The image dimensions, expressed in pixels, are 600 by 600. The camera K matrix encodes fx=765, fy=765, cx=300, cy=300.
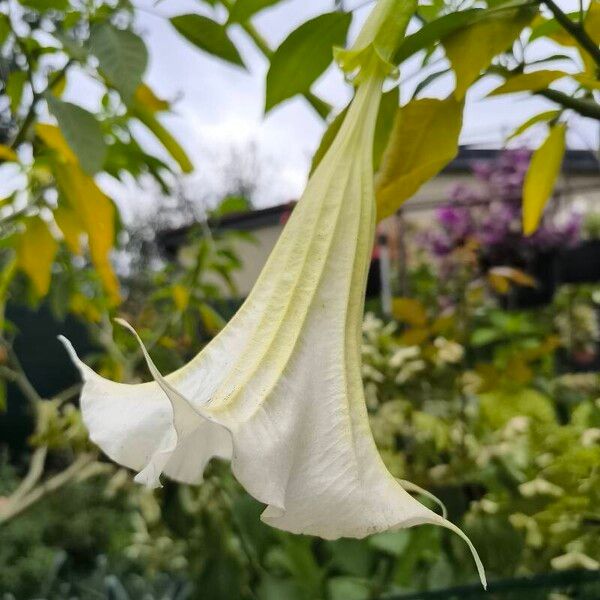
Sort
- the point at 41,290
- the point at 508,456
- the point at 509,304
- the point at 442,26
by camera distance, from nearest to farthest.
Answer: the point at 442,26
the point at 41,290
the point at 508,456
the point at 509,304

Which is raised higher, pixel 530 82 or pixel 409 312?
pixel 530 82

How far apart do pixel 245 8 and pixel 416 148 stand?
10 cm

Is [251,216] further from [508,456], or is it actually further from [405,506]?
[405,506]

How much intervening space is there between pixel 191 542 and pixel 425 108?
832 mm

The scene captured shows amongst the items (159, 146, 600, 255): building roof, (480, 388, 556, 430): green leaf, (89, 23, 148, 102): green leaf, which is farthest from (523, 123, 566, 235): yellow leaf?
(159, 146, 600, 255): building roof

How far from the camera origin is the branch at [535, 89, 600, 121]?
34cm

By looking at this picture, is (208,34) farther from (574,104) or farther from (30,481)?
(30,481)

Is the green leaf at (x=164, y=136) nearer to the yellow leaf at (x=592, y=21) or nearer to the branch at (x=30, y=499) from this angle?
the yellow leaf at (x=592, y=21)

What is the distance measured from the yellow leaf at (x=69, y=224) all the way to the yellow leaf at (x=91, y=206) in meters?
0.05

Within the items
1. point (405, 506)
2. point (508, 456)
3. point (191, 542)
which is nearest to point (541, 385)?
point (508, 456)

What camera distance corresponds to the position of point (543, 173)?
417 mm

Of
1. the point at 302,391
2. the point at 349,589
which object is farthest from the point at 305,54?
the point at 349,589

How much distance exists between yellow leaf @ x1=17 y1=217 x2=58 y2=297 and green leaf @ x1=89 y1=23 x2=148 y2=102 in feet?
0.69

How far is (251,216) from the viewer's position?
422cm
